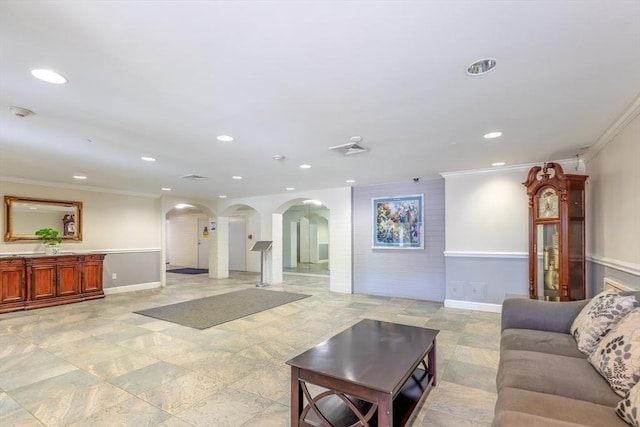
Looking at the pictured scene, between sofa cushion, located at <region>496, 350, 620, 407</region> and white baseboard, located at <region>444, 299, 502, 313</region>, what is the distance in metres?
3.41

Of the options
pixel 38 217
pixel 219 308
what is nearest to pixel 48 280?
pixel 38 217

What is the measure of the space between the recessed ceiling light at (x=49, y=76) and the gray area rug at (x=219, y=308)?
3396 mm

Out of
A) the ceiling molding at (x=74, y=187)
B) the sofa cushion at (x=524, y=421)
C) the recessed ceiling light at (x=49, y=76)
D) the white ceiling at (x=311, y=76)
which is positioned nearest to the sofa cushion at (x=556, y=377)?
the sofa cushion at (x=524, y=421)

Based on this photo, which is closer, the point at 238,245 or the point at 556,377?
the point at 556,377

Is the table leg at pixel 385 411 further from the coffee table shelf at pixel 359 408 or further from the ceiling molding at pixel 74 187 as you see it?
the ceiling molding at pixel 74 187

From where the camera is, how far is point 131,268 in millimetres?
7547

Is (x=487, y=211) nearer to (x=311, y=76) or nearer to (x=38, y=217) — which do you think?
(x=311, y=76)

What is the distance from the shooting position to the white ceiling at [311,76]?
4.96 feet

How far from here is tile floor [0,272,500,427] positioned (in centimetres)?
234

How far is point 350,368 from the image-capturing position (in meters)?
2.02

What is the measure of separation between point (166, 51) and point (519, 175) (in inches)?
205

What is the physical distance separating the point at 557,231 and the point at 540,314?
1959 millimetres

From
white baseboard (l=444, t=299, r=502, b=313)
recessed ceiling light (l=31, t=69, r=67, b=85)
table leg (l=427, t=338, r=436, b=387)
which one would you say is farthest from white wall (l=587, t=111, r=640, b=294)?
recessed ceiling light (l=31, t=69, r=67, b=85)

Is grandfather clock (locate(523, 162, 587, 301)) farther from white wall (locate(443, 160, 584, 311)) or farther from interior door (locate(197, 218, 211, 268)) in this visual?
interior door (locate(197, 218, 211, 268))
